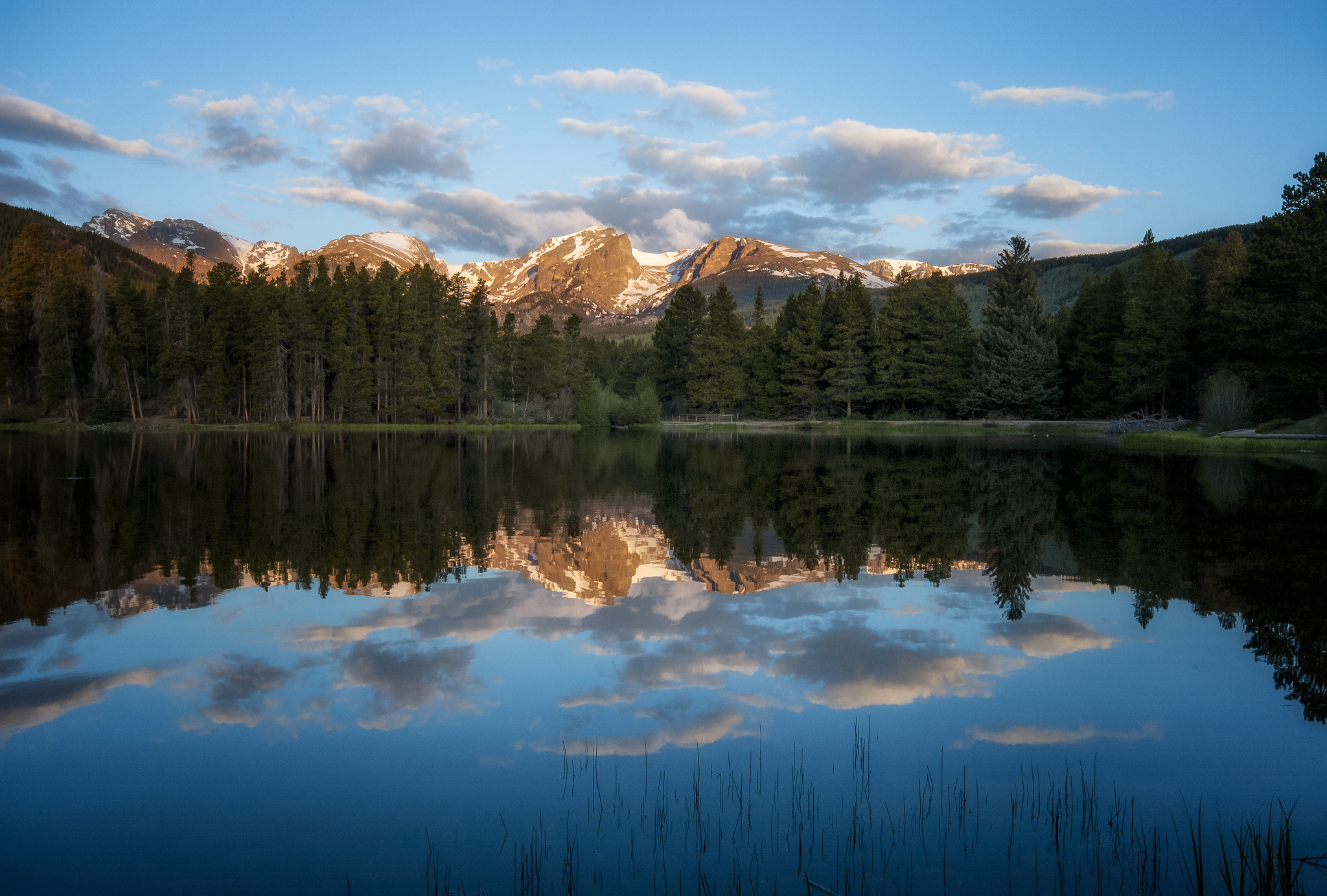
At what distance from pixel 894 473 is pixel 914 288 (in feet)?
164

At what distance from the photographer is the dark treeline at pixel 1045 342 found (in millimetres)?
40281

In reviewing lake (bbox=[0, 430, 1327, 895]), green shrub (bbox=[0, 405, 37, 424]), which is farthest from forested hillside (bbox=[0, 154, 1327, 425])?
lake (bbox=[0, 430, 1327, 895])

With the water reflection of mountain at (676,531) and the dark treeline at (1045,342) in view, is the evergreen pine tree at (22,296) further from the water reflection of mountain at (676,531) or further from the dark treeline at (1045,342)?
the dark treeline at (1045,342)

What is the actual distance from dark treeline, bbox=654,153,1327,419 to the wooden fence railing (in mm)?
1385

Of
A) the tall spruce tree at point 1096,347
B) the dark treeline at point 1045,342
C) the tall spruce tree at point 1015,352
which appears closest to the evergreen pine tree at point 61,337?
the dark treeline at point 1045,342

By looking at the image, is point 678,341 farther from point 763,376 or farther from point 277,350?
point 277,350

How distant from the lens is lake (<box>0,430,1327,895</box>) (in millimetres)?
3971

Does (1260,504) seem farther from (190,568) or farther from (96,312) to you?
(96,312)

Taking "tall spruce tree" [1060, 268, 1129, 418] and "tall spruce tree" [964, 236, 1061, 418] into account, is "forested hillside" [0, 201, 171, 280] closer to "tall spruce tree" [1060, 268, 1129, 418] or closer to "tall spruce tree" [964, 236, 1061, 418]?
"tall spruce tree" [964, 236, 1061, 418]

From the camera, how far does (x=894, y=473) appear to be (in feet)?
81.6

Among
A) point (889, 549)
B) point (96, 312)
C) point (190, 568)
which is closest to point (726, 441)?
point (889, 549)

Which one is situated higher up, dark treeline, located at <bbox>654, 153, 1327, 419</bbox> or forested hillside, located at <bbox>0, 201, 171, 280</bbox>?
forested hillside, located at <bbox>0, 201, 171, 280</bbox>

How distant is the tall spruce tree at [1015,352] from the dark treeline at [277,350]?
29.8 meters

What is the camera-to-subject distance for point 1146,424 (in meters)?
49.0
